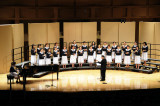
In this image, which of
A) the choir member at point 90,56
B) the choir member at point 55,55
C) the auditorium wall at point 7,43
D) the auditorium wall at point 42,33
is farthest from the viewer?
the auditorium wall at point 42,33

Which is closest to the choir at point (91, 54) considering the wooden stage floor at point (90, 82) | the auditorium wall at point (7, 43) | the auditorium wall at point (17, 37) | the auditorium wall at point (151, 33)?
the wooden stage floor at point (90, 82)

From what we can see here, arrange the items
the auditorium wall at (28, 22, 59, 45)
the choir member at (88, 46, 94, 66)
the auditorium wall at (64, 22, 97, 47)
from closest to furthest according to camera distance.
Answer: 1. the choir member at (88, 46, 94, 66)
2. the auditorium wall at (28, 22, 59, 45)
3. the auditorium wall at (64, 22, 97, 47)

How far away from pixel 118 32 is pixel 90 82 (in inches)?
275

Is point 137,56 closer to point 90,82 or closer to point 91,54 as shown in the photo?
point 91,54

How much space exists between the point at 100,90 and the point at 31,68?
3292mm

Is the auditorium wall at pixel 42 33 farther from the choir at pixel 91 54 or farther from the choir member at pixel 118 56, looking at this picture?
the choir member at pixel 118 56

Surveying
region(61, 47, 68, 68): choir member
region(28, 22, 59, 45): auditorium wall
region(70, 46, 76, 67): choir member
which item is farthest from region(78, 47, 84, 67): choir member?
region(28, 22, 59, 45): auditorium wall

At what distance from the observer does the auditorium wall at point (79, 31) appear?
20438mm

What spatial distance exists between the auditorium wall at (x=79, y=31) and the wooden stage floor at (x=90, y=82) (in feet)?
12.9

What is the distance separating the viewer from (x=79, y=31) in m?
20.6

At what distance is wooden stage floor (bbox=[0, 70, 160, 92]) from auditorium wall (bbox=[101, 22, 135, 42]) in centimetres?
399

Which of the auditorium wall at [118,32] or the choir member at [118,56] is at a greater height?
the auditorium wall at [118,32]

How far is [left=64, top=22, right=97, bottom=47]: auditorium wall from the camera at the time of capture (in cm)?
2044

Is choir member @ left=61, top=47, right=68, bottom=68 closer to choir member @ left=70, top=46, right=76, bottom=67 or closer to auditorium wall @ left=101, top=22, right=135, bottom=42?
choir member @ left=70, top=46, right=76, bottom=67
